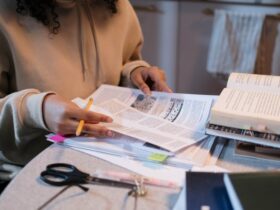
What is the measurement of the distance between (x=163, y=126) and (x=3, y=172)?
0.46 m

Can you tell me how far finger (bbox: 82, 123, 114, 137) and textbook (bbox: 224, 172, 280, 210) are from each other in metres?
0.29

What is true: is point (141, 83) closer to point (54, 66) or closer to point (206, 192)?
point (54, 66)

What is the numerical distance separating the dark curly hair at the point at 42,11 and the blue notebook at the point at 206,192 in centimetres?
60

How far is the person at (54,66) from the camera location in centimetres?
84

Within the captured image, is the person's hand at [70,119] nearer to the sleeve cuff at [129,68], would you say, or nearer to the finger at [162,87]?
the finger at [162,87]

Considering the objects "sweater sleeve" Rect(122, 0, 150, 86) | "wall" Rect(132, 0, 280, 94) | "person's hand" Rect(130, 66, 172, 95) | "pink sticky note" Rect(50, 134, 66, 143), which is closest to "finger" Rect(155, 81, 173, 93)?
"person's hand" Rect(130, 66, 172, 95)

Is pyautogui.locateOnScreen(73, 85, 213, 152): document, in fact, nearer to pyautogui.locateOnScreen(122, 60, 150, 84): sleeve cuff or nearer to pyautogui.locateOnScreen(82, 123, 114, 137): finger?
pyautogui.locateOnScreen(82, 123, 114, 137): finger

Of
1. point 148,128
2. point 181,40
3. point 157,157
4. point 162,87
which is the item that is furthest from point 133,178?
point 181,40

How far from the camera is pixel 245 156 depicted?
76cm

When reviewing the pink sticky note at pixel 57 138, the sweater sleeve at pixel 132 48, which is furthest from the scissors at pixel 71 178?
the sweater sleeve at pixel 132 48

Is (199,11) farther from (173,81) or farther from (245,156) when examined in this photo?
(245,156)

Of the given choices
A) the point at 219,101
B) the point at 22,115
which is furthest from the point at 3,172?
the point at 219,101

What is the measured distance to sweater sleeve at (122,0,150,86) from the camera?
1.22 meters

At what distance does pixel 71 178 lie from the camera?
0.68m
